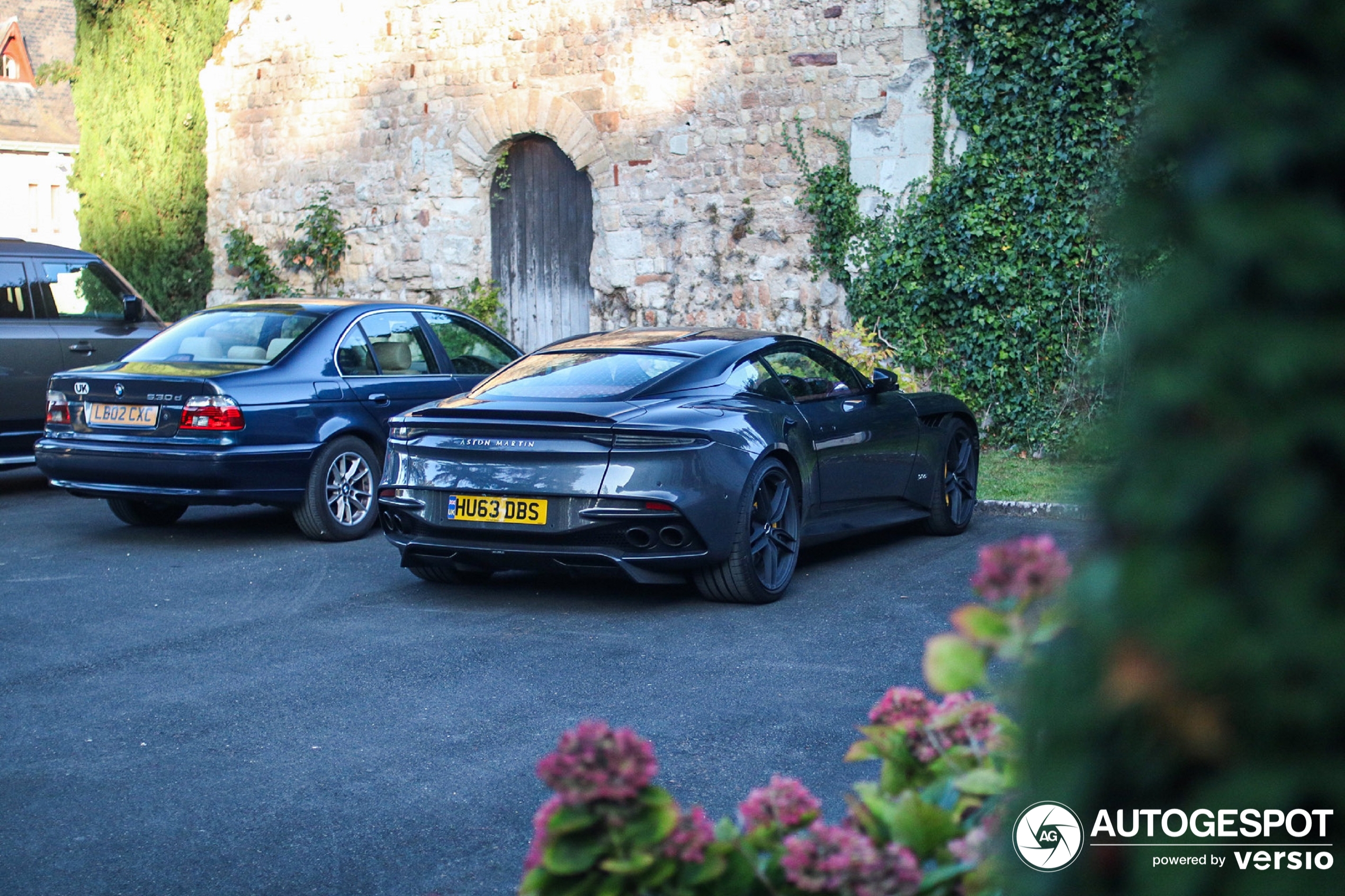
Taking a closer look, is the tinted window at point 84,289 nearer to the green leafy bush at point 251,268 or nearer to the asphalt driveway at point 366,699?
the asphalt driveway at point 366,699

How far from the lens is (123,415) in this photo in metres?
8.22

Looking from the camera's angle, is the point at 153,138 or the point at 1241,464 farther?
the point at 153,138

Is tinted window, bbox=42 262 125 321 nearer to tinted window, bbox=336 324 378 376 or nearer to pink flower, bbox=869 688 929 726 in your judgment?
tinted window, bbox=336 324 378 376

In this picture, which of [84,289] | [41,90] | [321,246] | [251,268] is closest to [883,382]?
[84,289]

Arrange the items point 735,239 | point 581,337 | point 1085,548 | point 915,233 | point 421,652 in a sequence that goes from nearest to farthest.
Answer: point 1085,548 → point 421,652 → point 581,337 → point 915,233 → point 735,239

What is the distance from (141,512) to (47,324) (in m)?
2.66

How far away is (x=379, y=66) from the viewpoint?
55.0 feet

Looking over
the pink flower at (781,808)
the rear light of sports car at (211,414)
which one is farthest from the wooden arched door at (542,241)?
the pink flower at (781,808)

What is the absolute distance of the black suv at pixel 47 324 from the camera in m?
10.5

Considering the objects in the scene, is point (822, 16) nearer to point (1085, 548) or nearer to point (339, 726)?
point (339, 726)

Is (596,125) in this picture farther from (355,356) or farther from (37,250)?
(355,356)

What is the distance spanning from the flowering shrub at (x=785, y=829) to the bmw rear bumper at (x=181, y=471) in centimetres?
675

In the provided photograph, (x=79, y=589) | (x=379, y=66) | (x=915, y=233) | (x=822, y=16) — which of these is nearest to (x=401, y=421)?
(x=79, y=589)

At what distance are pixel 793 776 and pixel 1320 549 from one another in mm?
3354
